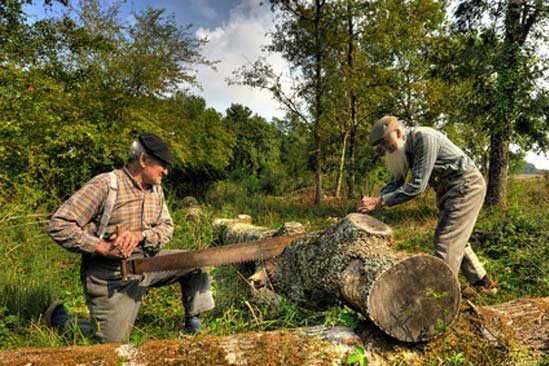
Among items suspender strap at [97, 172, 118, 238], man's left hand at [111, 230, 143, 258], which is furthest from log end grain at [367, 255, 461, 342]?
suspender strap at [97, 172, 118, 238]

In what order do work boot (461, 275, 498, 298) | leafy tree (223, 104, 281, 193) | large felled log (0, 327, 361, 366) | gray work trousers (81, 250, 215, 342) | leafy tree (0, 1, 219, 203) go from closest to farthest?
large felled log (0, 327, 361, 366) < gray work trousers (81, 250, 215, 342) < work boot (461, 275, 498, 298) < leafy tree (0, 1, 219, 203) < leafy tree (223, 104, 281, 193)

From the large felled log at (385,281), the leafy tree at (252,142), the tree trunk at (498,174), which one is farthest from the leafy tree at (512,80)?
the leafy tree at (252,142)

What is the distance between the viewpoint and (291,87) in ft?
45.5

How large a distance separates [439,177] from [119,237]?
3.25m

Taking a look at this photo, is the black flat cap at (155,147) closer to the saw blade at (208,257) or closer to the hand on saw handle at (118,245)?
the hand on saw handle at (118,245)

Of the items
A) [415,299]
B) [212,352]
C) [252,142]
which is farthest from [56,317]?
[252,142]

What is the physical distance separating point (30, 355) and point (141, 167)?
158 centimetres

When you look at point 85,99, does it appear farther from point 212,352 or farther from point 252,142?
point 252,142

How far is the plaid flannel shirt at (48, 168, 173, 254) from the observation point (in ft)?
8.94

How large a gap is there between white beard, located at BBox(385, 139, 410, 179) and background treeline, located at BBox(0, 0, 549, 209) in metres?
6.06

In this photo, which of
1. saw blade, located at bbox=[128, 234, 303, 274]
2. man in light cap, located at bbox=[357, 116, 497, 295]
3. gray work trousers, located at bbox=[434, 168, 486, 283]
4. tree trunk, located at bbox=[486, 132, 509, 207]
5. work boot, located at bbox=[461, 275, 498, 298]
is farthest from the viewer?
tree trunk, located at bbox=[486, 132, 509, 207]

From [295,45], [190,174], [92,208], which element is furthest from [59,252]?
[295,45]

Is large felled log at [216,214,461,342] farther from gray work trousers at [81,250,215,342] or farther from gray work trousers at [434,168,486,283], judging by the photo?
gray work trousers at [81,250,215,342]

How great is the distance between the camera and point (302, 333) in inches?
92.7
